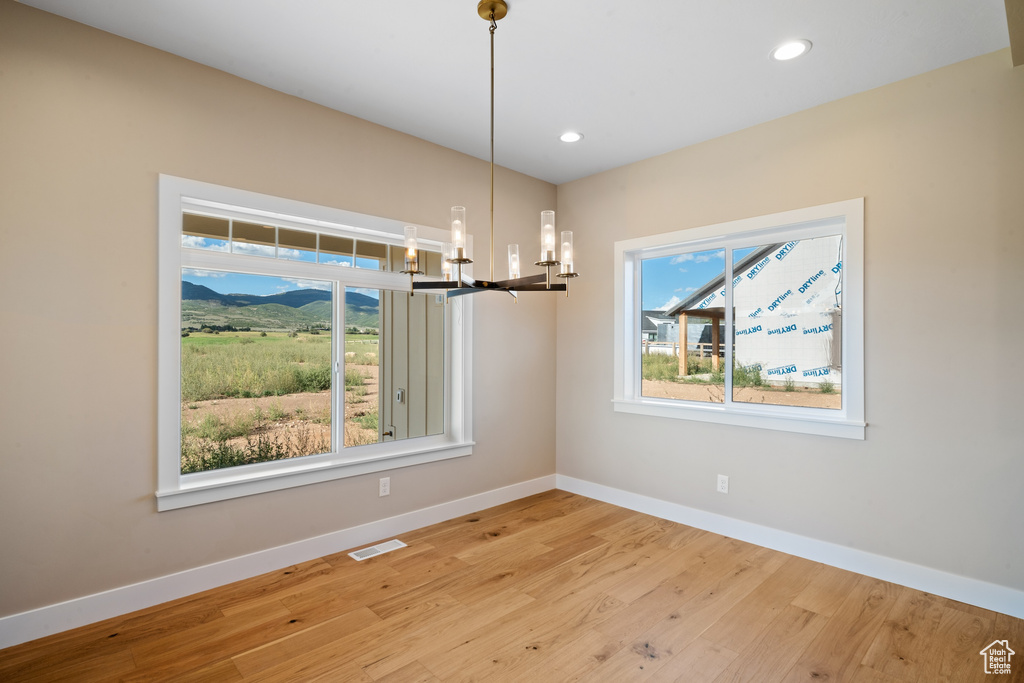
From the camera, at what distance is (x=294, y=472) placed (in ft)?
9.82

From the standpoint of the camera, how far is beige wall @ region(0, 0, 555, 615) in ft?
7.24

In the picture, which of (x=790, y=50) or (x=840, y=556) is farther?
(x=840, y=556)

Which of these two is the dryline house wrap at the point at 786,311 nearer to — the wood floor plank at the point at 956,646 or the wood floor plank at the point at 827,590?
the wood floor plank at the point at 827,590

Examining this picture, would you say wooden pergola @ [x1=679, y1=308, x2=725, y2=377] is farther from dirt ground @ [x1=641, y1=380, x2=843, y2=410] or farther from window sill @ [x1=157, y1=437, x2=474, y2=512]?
window sill @ [x1=157, y1=437, x2=474, y2=512]

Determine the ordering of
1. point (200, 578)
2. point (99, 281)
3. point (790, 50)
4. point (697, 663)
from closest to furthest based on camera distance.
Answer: point (697, 663) < point (99, 281) < point (790, 50) < point (200, 578)

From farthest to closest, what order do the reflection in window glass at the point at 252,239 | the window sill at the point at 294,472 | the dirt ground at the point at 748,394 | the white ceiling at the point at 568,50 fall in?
the dirt ground at the point at 748,394 < the reflection in window glass at the point at 252,239 < the window sill at the point at 294,472 < the white ceiling at the point at 568,50

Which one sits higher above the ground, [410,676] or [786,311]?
[786,311]

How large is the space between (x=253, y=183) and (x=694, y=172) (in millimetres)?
2932

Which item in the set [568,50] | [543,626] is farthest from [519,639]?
[568,50]

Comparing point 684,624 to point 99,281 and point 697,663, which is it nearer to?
point 697,663

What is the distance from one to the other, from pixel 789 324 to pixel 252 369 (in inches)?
135

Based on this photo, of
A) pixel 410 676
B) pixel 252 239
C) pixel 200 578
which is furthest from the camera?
pixel 252 239

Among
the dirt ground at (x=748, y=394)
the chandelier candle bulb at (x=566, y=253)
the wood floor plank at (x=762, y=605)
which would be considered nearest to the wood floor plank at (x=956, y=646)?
the wood floor plank at (x=762, y=605)

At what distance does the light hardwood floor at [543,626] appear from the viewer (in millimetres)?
2066
